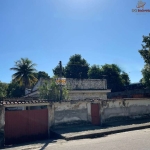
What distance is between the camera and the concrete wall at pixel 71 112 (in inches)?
610

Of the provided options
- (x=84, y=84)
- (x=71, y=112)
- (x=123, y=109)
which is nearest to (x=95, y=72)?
(x=84, y=84)

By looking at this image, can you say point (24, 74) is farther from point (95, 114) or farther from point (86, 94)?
point (95, 114)

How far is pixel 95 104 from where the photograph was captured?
1783 centimetres

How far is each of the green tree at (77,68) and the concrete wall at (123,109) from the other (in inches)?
1089

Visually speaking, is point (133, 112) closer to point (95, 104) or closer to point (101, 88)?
point (95, 104)

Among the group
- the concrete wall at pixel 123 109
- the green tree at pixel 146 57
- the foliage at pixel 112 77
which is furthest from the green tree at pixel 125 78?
the concrete wall at pixel 123 109

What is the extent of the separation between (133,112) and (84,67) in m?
30.3

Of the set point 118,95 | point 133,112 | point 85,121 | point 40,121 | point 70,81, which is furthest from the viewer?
point 118,95

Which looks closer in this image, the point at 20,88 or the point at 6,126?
the point at 6,126

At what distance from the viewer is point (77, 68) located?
159 ft

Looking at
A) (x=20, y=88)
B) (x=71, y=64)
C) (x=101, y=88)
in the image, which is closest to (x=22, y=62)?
(x=20, y=88)

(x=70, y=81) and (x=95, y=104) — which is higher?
(x=70, y=81)

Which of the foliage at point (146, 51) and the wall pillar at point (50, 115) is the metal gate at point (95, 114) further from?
the foliage at point (146, 51)

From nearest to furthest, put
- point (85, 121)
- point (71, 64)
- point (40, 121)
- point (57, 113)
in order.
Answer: point (40, 121), point (57, 113), point (85, 121), point (71, 64)
